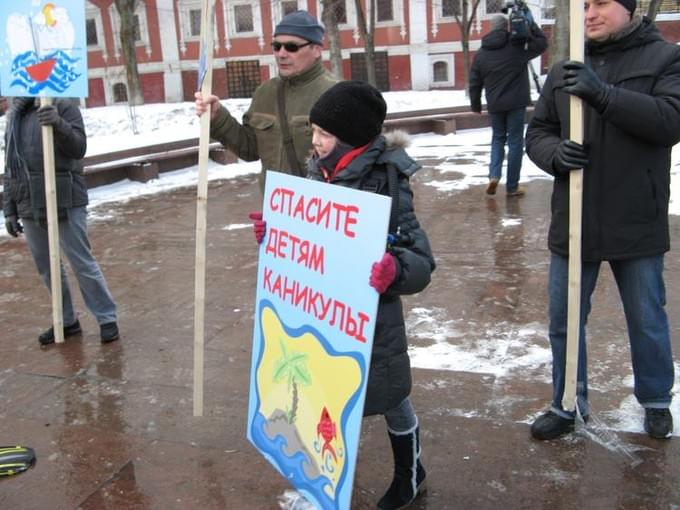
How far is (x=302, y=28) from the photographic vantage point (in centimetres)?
353

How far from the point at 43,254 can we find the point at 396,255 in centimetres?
339

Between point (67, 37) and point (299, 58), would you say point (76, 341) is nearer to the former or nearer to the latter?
point (67, 37)

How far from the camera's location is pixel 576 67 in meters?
2.82

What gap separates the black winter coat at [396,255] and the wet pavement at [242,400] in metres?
0.55

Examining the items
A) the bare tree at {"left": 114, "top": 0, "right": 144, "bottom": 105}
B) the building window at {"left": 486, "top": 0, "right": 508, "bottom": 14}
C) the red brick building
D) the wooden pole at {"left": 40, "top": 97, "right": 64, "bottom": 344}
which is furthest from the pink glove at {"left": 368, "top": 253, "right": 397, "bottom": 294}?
the building window at {"left": 486, "top": 0, "right": 508, "bottom": 14}

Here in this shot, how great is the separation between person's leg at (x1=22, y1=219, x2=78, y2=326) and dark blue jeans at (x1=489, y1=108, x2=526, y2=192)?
500cm

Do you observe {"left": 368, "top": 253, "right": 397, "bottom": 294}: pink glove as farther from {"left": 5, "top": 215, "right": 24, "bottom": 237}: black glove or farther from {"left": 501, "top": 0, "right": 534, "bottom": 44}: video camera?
{"left": 501, "top": 0, "right": 534, "bottom": 44}: video camera

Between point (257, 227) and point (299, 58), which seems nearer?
point (257, 227)

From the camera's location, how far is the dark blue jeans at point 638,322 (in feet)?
10.3

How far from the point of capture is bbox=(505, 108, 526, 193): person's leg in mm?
8109

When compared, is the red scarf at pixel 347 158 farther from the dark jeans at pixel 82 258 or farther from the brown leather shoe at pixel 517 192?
the brown leather shoe at pixel 517 192

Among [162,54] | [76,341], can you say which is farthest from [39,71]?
[162,54]

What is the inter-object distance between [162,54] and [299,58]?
35725 mm

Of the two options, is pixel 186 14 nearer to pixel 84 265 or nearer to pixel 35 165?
pixel 35 165
